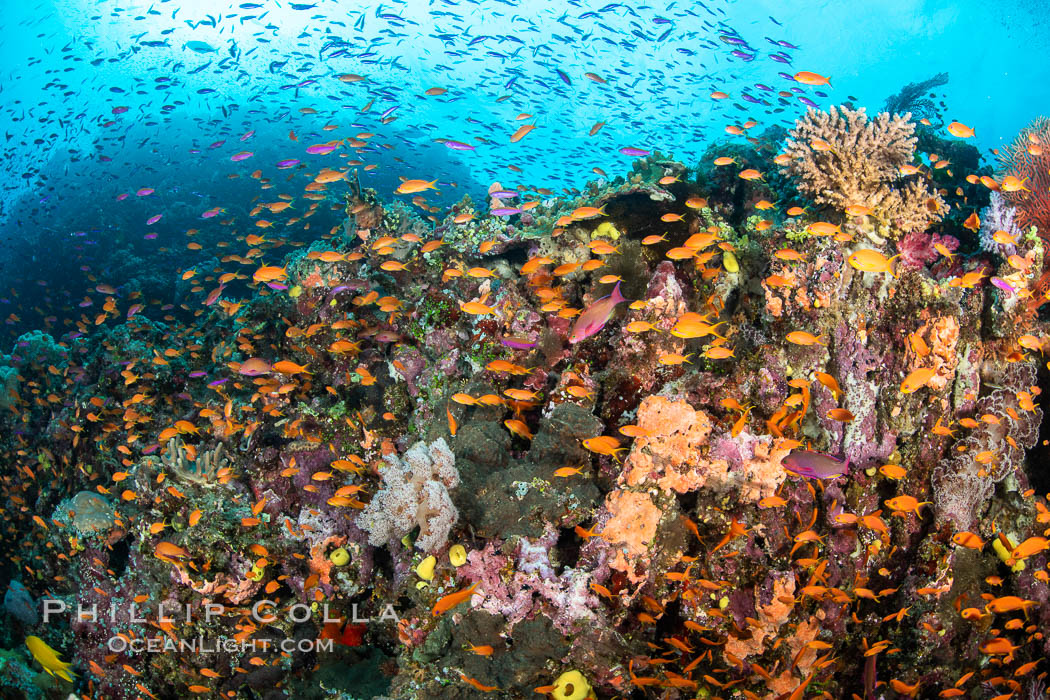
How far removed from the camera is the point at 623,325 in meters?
4.76

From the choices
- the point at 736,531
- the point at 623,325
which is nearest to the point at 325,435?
the point at 623,325

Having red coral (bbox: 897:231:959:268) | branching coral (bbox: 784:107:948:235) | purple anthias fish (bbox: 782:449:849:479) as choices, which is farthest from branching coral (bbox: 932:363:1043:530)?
purple anthias fish (bbox: 782:449:849:479)

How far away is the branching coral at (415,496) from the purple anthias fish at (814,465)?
9.35ft

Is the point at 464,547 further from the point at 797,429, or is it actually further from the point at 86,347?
the point at 86,347

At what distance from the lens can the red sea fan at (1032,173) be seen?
19.4 feet

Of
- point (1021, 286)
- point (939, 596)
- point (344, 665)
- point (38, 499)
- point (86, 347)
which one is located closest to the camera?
point (939, 596)

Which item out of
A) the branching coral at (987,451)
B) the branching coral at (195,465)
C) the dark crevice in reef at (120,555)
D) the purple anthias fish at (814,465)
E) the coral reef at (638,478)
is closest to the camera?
the purple anthias fish at (814,465)

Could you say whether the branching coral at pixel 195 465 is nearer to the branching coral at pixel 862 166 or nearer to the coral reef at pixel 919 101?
the branching coral at pixel 862 166

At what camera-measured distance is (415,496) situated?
4270 mm

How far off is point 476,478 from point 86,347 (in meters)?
13.0

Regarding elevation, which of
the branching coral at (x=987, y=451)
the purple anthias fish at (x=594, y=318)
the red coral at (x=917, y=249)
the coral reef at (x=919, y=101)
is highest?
the coral reef at (x=919, y=101)

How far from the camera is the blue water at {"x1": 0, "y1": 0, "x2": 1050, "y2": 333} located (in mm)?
21422

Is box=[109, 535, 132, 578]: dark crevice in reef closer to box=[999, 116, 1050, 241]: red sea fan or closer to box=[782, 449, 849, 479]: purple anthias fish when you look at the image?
box=[782, 449, 849, 479]: purple anthias fish

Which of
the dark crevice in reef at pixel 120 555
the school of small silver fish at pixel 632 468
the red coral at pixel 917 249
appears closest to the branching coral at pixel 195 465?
the school of small silver fish at pixel 632 468
